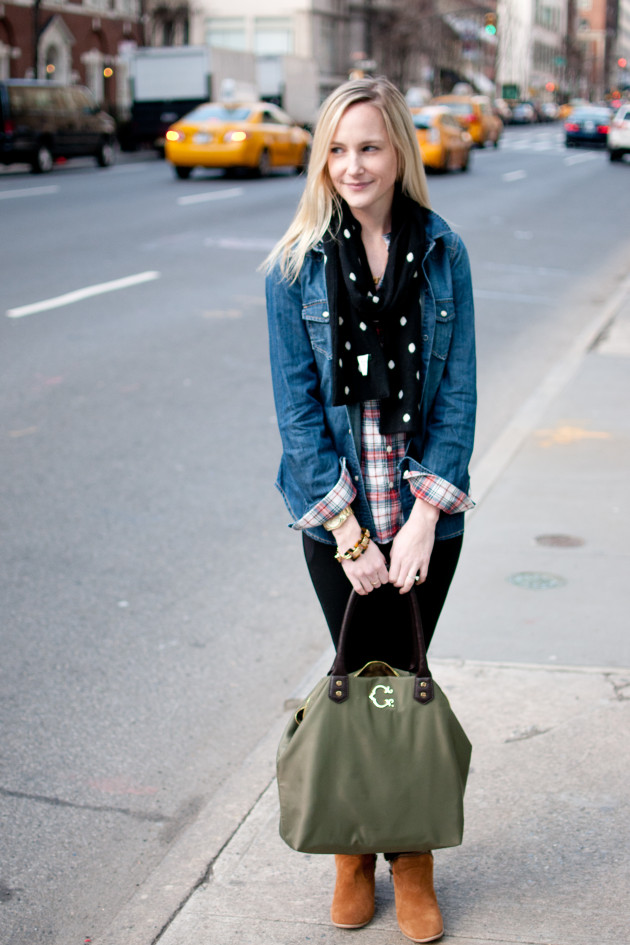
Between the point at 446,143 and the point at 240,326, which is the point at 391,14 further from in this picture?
the point at 240,326

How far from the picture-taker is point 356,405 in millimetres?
2457

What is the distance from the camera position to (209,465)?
6355mm

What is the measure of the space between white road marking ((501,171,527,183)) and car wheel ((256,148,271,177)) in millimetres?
5510

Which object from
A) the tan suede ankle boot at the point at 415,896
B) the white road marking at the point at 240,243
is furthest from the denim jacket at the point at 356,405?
the white road marking at the point at 240,243

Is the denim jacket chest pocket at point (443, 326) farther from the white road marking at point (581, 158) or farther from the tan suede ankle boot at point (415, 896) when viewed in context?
the white road marking at point (581, 158)

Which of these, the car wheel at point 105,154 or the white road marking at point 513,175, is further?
the car wheel at point 105,154

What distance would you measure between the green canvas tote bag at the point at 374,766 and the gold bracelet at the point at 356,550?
169 mm

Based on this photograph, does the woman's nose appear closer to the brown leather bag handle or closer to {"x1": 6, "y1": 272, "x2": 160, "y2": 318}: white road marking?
the brown leather bag handle

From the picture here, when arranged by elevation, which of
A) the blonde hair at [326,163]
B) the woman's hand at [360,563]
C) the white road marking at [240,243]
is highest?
the blonde hair at [326,163]

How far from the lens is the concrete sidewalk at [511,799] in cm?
254

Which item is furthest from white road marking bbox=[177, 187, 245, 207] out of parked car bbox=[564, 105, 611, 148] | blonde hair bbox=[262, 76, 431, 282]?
parked car bbox=[564, 105, 611, 148]

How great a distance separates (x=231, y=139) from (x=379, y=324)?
74.2ft

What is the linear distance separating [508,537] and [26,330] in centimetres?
568

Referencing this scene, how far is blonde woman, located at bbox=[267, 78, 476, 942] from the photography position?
240cm
